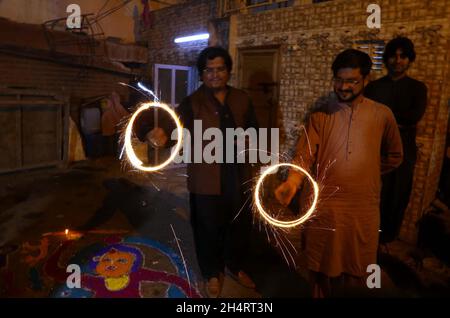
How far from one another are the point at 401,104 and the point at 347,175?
2166 mm

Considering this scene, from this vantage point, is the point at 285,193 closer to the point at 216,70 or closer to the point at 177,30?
the point at 216,70

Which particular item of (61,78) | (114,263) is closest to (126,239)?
(114,263)

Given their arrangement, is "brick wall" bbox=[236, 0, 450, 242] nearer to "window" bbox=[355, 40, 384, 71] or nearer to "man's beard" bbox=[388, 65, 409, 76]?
"window" bbox=[355, 40, 384, 71]

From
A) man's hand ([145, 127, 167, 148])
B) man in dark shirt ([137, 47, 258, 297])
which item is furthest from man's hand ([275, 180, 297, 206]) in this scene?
man's hand ([145, 127, 167, 148])

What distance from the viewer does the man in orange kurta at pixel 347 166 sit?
2.66 m

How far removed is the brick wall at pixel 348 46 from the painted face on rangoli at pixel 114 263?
3.76 m

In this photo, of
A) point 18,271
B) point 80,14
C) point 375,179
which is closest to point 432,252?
point 375,179

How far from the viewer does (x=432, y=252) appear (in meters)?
4.64

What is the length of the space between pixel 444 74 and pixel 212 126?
11.1 feet

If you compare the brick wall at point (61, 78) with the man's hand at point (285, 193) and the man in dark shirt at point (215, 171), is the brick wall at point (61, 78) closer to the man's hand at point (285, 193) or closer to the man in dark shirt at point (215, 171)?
the man in dark shirt at point (215, 171)

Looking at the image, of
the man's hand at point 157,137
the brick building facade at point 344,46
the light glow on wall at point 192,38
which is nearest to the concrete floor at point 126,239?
the brick building facade at point 344,46

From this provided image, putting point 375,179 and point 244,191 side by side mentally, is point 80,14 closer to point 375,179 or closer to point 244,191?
point 244,191

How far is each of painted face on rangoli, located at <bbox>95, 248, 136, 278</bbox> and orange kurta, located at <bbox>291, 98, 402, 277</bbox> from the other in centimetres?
235

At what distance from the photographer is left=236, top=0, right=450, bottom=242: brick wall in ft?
14.7
